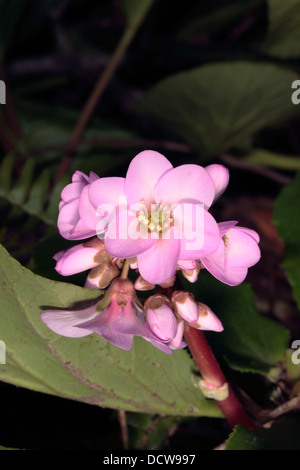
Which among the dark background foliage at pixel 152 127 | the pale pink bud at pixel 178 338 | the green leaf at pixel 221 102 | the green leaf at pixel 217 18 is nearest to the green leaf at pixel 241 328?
the dark background foliage at pixel 152 127

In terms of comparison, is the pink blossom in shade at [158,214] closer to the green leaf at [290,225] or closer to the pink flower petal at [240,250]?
the pink flower petal at [240,250]

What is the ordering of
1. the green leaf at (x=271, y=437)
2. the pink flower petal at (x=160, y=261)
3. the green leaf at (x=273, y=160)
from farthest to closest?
the green leaf at (x=273, y=160), the green leaf at (x=271, y=437), the pink flower petal at (x=160, y=261)

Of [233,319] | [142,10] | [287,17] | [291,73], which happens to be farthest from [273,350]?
[142,10]

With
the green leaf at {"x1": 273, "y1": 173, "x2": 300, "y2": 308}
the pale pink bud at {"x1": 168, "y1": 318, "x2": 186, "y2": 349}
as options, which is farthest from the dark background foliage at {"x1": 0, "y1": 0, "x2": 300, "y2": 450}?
the pale pink bud at {"x1": 168, "y1": 318, "x2": 186, "y2": 349}

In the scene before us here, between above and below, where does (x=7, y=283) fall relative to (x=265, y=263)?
below

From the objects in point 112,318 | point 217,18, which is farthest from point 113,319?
point 217,18

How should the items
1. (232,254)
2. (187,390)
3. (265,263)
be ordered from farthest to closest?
(265,263) → (187,390) → (232,254)

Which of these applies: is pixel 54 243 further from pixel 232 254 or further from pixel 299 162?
pixel 299 162
